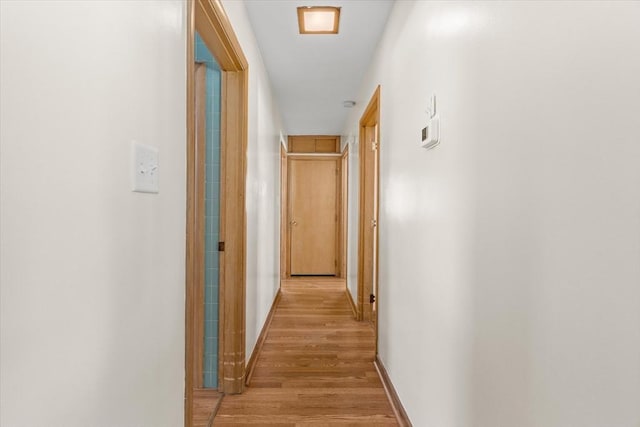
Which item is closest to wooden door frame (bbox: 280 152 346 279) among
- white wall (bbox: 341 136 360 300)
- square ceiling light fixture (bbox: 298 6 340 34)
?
white wall (bbox: 341 136 360 300)

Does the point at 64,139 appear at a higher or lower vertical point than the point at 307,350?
higher

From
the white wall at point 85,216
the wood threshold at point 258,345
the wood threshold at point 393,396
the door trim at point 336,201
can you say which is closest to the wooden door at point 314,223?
the door trim at point 336,201

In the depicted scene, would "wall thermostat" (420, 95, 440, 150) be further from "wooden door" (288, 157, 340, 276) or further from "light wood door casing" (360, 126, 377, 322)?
"wooden door" (288, 157, 340, 276)

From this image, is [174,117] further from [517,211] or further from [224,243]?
[224,243]

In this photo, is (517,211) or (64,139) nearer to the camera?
(64,139)

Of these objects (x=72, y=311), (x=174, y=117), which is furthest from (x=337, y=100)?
(x=72, y=311)

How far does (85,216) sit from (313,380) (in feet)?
7.16

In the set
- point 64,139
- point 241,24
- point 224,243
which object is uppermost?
point 241,24

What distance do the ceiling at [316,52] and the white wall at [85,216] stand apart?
158 centimetres

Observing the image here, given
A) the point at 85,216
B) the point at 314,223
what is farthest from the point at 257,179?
the point at 314,223

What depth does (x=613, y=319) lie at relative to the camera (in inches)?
26.5

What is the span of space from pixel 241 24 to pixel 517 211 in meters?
1.99

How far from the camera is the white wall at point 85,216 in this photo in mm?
597

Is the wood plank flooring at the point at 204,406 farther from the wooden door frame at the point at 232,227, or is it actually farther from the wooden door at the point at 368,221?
the wooden door at the point at 368,221
